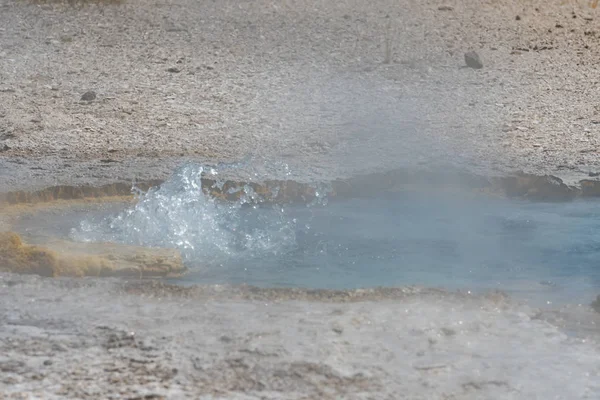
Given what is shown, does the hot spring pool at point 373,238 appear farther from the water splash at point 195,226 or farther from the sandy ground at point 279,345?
the sandy ground at point 279,345

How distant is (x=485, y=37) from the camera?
1034cm

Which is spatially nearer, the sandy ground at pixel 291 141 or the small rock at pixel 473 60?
the sandy ground at pixel 291 141

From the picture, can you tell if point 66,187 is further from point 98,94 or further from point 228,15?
point 228,15

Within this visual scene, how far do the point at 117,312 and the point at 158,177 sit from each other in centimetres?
230

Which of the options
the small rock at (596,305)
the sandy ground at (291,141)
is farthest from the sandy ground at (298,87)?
the small rock at (596,305)

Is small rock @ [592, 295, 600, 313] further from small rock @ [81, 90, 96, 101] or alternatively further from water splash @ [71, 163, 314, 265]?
small rock @ [81, 90, 96, 101]

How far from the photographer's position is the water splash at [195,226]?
5.50m

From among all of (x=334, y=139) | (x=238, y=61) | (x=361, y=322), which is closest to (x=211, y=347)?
(x=361, y=322)

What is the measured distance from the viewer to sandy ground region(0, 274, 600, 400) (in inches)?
137

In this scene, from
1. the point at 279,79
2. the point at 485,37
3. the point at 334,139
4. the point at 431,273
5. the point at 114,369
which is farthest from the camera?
the point at 485,37

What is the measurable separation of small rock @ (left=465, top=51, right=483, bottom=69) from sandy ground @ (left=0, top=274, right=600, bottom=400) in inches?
198

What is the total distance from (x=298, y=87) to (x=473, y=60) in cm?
167

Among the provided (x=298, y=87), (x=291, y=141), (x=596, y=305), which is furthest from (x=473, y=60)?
(x=596, y=305)

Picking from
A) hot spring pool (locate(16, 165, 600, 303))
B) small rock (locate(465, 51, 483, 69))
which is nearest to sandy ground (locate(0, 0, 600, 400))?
small rock (locate(465, 51, 483, 69))
